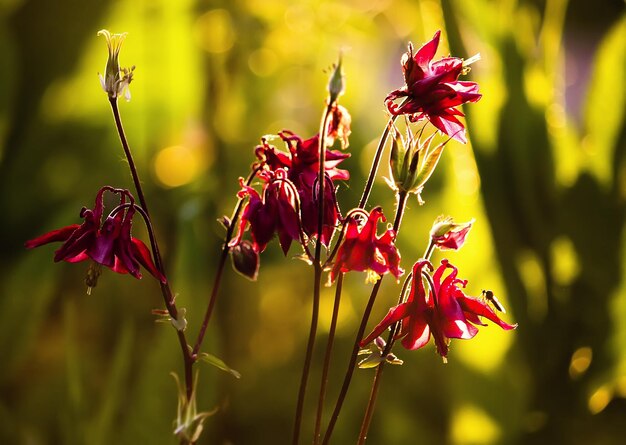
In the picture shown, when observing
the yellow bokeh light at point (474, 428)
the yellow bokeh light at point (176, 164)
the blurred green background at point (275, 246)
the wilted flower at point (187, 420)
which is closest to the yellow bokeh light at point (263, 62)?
the blurred green background at point (275, 246)

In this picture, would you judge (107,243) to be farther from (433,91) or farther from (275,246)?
(275,246)

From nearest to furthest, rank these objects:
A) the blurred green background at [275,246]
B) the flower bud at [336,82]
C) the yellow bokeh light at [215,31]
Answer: the flower bud at [336,82] < the blurred green background at [275,246] < the yellow bokeh light at [215,31]

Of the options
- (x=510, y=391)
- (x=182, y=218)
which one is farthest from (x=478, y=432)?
(x=182, y=218)

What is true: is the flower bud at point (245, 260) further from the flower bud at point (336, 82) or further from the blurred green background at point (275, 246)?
the blurred green background at point (275, 246)

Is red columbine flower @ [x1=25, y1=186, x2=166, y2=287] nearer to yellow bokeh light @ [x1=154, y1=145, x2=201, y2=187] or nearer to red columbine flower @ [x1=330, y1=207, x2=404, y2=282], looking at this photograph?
red columbine flower @ [x1=330, y1=207, x2=404, y2=282]

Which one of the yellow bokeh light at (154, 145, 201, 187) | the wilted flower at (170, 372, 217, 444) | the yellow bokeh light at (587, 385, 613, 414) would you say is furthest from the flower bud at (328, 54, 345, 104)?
the yellow bokeh light at (154, 145, 201, 187)

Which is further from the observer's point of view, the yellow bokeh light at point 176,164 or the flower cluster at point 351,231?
the yellow bokeh light at point 176,164
